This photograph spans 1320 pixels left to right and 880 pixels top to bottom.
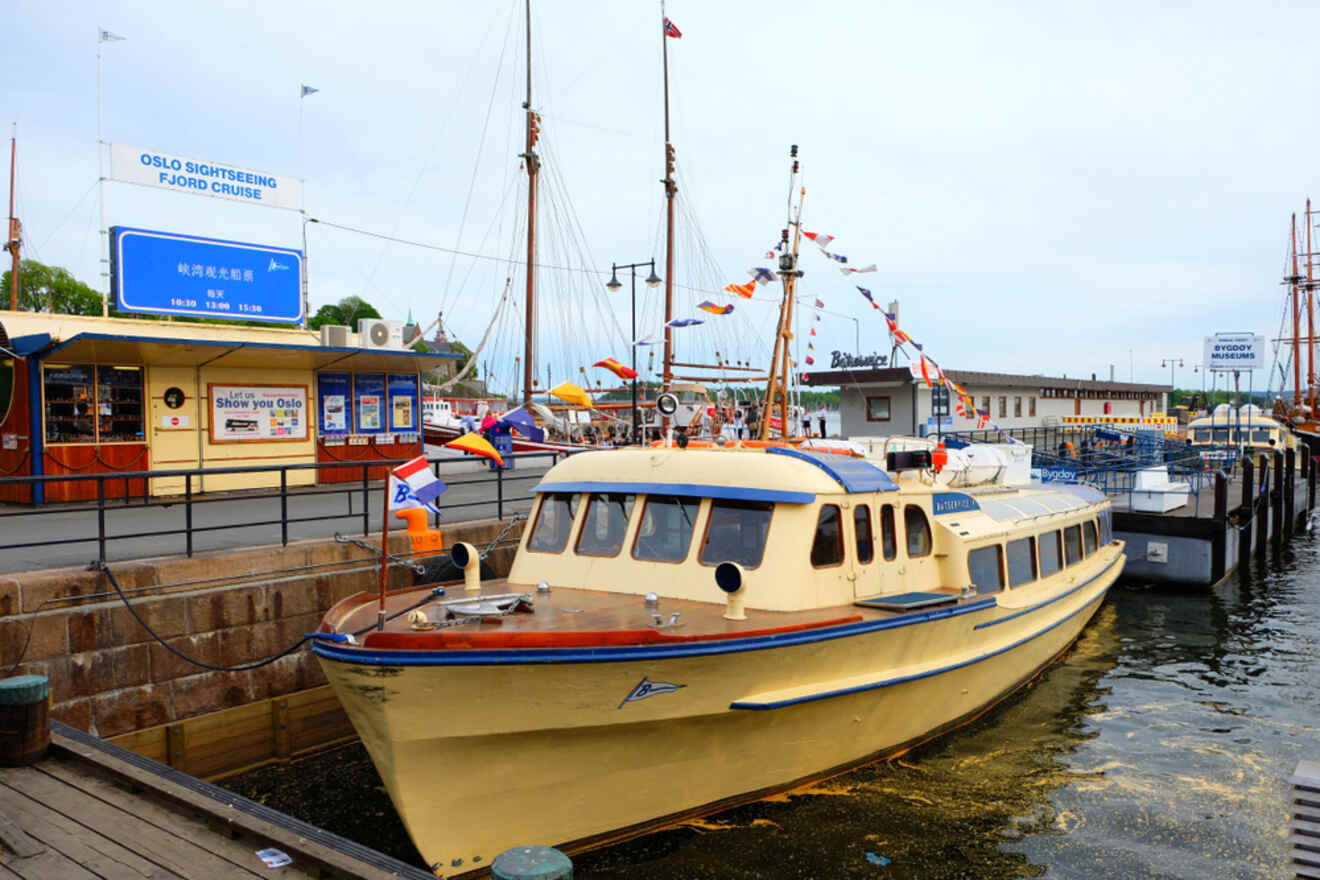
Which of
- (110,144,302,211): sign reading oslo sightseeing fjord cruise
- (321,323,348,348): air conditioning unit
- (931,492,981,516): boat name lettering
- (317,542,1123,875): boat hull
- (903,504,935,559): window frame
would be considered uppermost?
(110,144,302,211): sign reading oslo sightseeing fjord cruise

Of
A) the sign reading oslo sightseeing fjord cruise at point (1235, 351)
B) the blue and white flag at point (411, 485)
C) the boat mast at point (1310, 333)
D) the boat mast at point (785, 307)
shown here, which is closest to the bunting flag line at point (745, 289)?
the boat mast at point (785, 307)

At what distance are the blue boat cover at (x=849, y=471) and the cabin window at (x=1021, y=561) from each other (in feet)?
9.02

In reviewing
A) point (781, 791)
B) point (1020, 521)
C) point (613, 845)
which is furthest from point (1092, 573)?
point (613, 845)

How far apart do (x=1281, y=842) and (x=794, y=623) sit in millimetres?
4748

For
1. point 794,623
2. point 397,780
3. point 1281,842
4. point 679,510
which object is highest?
point 679,510

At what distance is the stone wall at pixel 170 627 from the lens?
786 cm

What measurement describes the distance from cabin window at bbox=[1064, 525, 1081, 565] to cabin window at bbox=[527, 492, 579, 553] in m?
8.00

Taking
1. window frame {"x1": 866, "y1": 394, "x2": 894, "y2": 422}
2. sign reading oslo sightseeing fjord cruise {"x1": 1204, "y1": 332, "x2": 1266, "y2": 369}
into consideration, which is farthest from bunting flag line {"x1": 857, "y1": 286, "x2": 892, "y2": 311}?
sign reading oslo sightseeing fjord cruise {"x1": 1204, "y1": 332, "x2": 1266, "y2": 369}

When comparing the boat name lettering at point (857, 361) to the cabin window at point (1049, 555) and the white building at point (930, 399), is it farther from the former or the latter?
the cabin window at point (1049, 555)

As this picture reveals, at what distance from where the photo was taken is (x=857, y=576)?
8.73 meters

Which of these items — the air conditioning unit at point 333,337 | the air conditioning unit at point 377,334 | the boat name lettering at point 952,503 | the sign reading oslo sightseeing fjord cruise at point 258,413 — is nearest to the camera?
the boat name lettering at point 952,503

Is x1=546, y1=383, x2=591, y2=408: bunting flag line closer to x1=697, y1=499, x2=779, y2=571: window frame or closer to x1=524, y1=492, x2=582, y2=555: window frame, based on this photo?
x1=524, y1=492, x2=582, y2=555: window frame

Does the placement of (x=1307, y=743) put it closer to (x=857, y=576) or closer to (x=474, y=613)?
(x=857, y=576)

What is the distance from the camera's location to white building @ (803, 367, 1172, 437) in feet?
103
